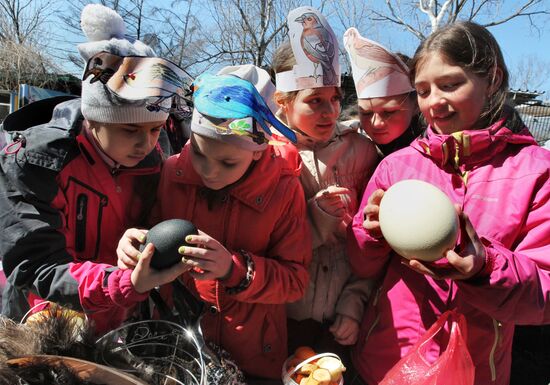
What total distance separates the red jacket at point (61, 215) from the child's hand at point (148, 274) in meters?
0.10

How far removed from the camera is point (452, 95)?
1.62 metres

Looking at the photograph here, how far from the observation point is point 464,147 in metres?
1.58

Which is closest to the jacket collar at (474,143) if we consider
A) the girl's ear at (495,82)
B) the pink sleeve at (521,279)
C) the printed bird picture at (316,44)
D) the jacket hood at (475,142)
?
the jacket hood at (475,142)

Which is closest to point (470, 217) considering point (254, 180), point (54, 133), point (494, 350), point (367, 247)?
point (367, 247)

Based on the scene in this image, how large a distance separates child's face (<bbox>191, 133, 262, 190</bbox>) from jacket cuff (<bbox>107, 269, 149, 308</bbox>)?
0.48 meters

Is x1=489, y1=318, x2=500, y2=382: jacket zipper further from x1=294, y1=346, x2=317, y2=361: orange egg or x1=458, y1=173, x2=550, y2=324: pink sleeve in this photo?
x1=294, y1=346, x2=317, y2=361: orange egg

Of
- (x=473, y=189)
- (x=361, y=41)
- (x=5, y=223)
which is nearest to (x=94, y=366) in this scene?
(x=5, y=223)

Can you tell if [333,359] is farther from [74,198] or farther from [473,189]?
[74,198]

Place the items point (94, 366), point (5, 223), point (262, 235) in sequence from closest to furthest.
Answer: point (94, 366), point (5, 223), point (262, 235)

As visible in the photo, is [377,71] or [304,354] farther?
[377,71]

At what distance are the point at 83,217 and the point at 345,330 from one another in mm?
1213

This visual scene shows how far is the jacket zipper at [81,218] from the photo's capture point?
5.47ft

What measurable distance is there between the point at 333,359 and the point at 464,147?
96cm

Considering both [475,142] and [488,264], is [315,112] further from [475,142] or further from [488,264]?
[488,264]
